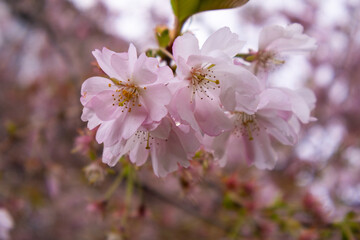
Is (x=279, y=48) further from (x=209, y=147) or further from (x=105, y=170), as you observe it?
(x=105, y=170)

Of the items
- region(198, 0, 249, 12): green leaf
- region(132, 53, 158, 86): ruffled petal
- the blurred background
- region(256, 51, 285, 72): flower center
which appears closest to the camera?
region(132, 53, 158, 86): ruffled petal

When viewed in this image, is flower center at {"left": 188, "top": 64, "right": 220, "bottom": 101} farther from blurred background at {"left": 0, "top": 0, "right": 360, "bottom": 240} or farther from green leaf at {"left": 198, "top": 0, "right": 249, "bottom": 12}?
blurred background at {"left": 0, "top": 0, "right": 360, "bottom": 240}

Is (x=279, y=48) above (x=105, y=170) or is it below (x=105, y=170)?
above

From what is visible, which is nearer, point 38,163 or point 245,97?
point 245,97

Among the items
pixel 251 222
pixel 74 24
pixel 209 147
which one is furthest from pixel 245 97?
pixel 74 24

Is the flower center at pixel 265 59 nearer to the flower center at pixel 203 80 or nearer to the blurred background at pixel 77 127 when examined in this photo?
the flower center at pixel 203 80

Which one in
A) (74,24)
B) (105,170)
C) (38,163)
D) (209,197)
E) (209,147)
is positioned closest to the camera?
(209,147)

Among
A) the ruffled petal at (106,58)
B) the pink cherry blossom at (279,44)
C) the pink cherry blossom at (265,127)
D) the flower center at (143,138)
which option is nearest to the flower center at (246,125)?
the pink cherry blossom at (265,127)

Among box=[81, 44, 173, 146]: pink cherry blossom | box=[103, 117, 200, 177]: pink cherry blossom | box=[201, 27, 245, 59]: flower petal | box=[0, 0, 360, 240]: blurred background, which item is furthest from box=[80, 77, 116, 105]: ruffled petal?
box=[0, 0, 360, 240]: blurred background
